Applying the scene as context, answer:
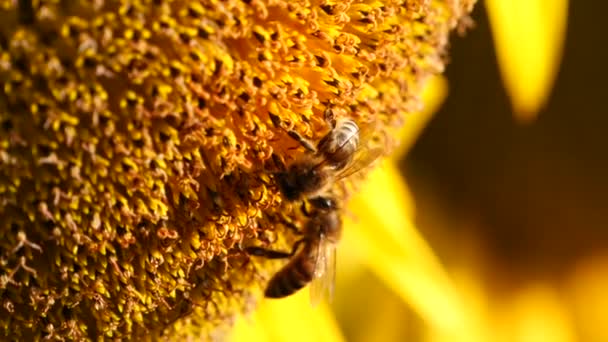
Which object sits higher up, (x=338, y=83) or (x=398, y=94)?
(x=338, y=83)

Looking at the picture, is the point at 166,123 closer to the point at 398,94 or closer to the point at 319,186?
the point at 319,186

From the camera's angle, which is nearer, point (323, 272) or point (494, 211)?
point (323, 272)

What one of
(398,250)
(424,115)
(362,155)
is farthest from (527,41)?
(362,155)

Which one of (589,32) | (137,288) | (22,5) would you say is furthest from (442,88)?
(22,5)

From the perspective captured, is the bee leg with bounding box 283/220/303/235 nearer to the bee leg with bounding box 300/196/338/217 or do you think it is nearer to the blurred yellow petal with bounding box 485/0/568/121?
the bee leg with bounding box 300/196/338/217

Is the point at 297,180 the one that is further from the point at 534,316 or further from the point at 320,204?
the point at 534,316

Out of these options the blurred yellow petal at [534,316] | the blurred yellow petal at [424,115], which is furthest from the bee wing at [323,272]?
the blurred yellow petal at [534,316]

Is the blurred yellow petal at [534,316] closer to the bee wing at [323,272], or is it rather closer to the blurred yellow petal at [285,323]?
the blurred yellow petal at [285,323]
